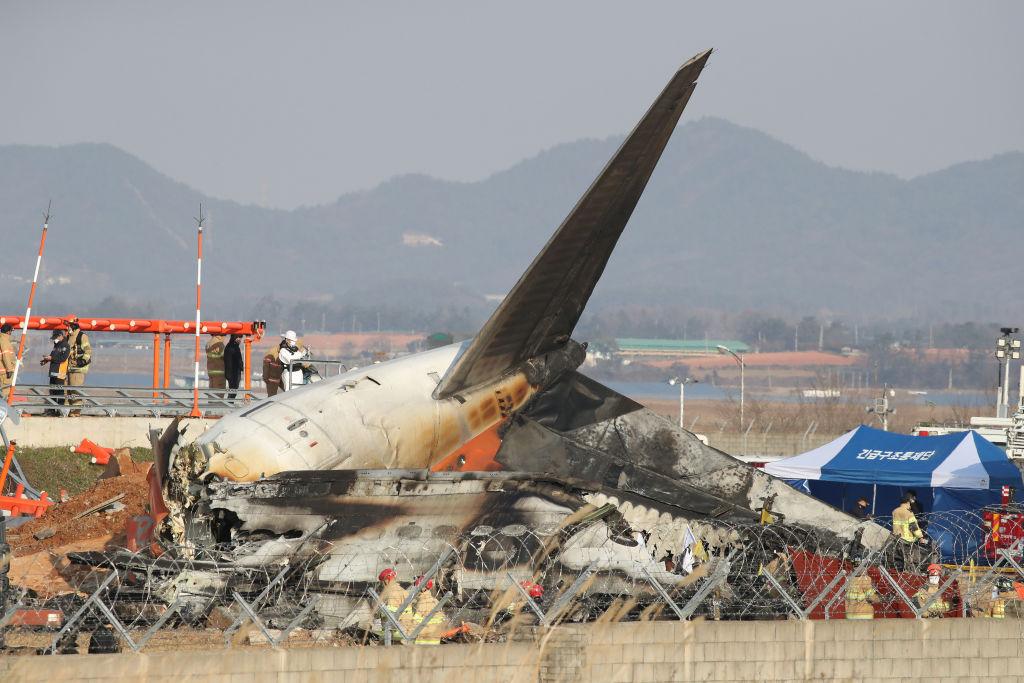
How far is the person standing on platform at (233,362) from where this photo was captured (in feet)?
120

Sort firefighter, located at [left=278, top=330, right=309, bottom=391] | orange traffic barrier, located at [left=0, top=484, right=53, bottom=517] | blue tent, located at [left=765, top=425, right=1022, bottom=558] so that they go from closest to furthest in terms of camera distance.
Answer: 1. orange traffic barrier, located at [left=0, top=484, right=53, bottom=517]
2. blue tent, located at [left=765, top=425, right=1022, bottom=558]
3. firefighter, located at [left=278, top=330, right=309, bottom=391]

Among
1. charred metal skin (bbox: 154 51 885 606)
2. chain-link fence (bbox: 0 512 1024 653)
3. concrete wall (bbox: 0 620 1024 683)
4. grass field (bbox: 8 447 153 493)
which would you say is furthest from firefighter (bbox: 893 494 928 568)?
grass field (bbox: 8 447 153 493)

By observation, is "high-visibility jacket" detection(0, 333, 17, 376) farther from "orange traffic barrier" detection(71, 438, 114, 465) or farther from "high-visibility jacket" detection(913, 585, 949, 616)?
"high-visibility jacket" detection(913, 585, 949, 616)

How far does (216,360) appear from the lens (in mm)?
37281

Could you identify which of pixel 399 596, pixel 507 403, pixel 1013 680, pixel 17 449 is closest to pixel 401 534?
pixel 399 596

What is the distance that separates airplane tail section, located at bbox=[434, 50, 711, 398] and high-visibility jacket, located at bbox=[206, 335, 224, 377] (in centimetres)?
1566

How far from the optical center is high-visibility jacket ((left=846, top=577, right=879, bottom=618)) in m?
16.4

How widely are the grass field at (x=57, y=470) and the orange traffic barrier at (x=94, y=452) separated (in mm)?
91

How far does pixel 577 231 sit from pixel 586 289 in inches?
81.7

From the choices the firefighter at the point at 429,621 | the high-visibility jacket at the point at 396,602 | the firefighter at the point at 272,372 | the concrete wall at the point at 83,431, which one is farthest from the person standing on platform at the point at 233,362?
the firefighter at the point at 429,621

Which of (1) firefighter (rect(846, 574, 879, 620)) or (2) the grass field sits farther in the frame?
(2) the grass field

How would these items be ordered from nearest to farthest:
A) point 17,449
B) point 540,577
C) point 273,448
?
point 540,577, point 273,448, point 17,449

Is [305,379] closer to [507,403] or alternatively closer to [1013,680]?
[507,403]

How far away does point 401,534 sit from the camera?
17203mm
